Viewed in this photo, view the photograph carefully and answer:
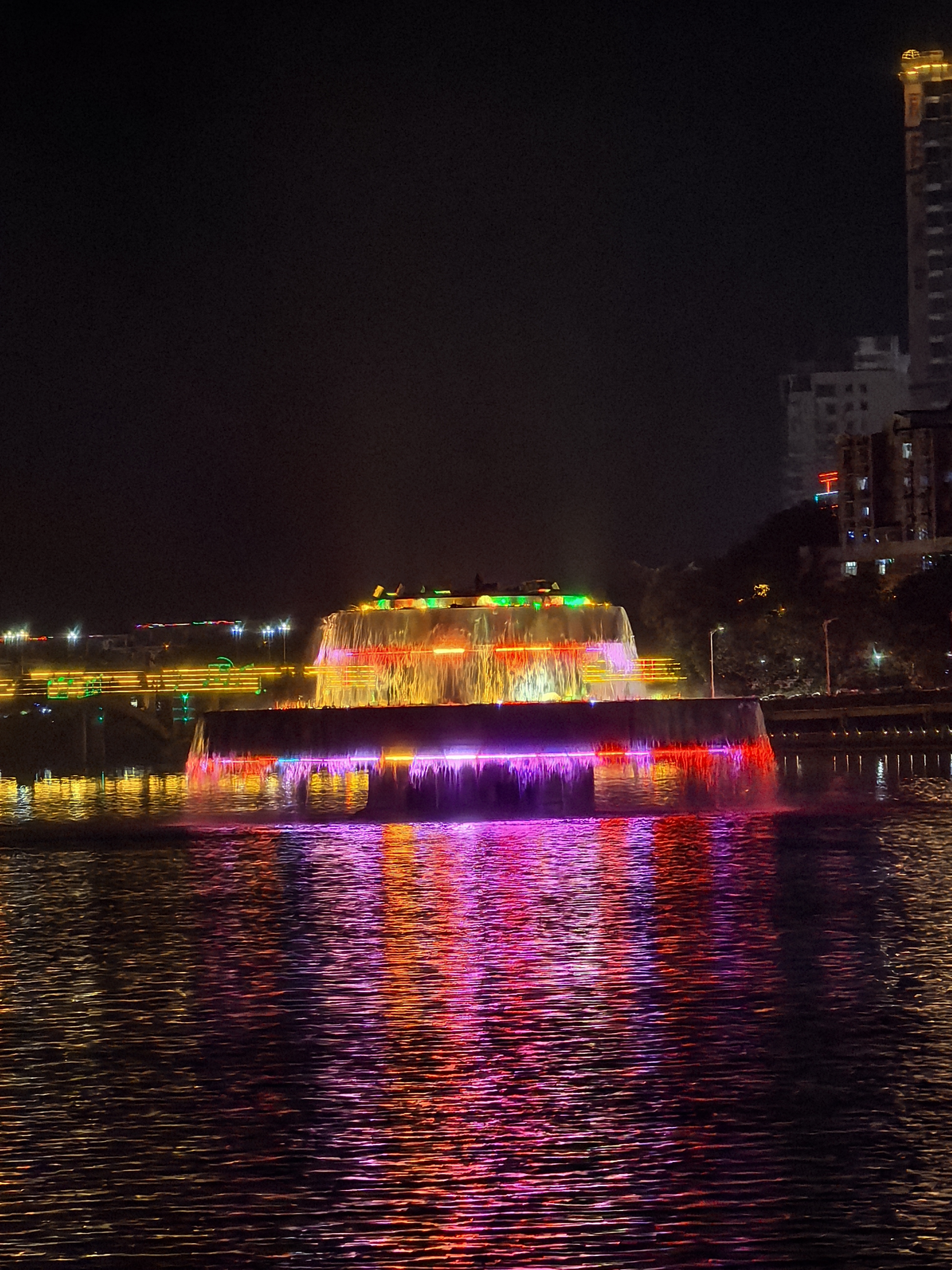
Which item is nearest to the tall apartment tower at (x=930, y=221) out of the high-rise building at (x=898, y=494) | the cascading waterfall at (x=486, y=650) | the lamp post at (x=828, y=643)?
the high-rise building at (x=898, y=494)

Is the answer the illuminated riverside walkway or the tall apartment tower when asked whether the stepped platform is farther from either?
the tall apartment tower

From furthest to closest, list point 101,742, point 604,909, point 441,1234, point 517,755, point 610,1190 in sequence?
point 101,742 < point 517,755 < point 604,909 < point 610,1190 < point 441,1234

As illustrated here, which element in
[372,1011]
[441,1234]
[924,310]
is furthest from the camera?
[924,310]

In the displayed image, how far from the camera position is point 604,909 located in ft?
61.7

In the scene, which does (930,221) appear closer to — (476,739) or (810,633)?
(810,633)

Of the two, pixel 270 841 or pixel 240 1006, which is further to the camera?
pixel 270 841

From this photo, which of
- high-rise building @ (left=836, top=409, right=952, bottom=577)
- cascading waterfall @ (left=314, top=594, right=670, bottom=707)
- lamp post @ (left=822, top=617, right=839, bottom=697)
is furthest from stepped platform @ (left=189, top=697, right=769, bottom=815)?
high-rise building @ (left=836, top=409, right=952, bottom=577)

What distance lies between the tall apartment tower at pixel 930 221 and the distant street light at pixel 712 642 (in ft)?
311

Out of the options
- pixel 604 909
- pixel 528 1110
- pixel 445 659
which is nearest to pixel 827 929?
pixel 604 909

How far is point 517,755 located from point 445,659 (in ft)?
13.5

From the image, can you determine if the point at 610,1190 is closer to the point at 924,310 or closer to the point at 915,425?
the point at 915,425

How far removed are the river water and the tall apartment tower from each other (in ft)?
588

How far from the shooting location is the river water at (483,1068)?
8.32m

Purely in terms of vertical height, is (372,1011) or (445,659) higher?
(445,659)
